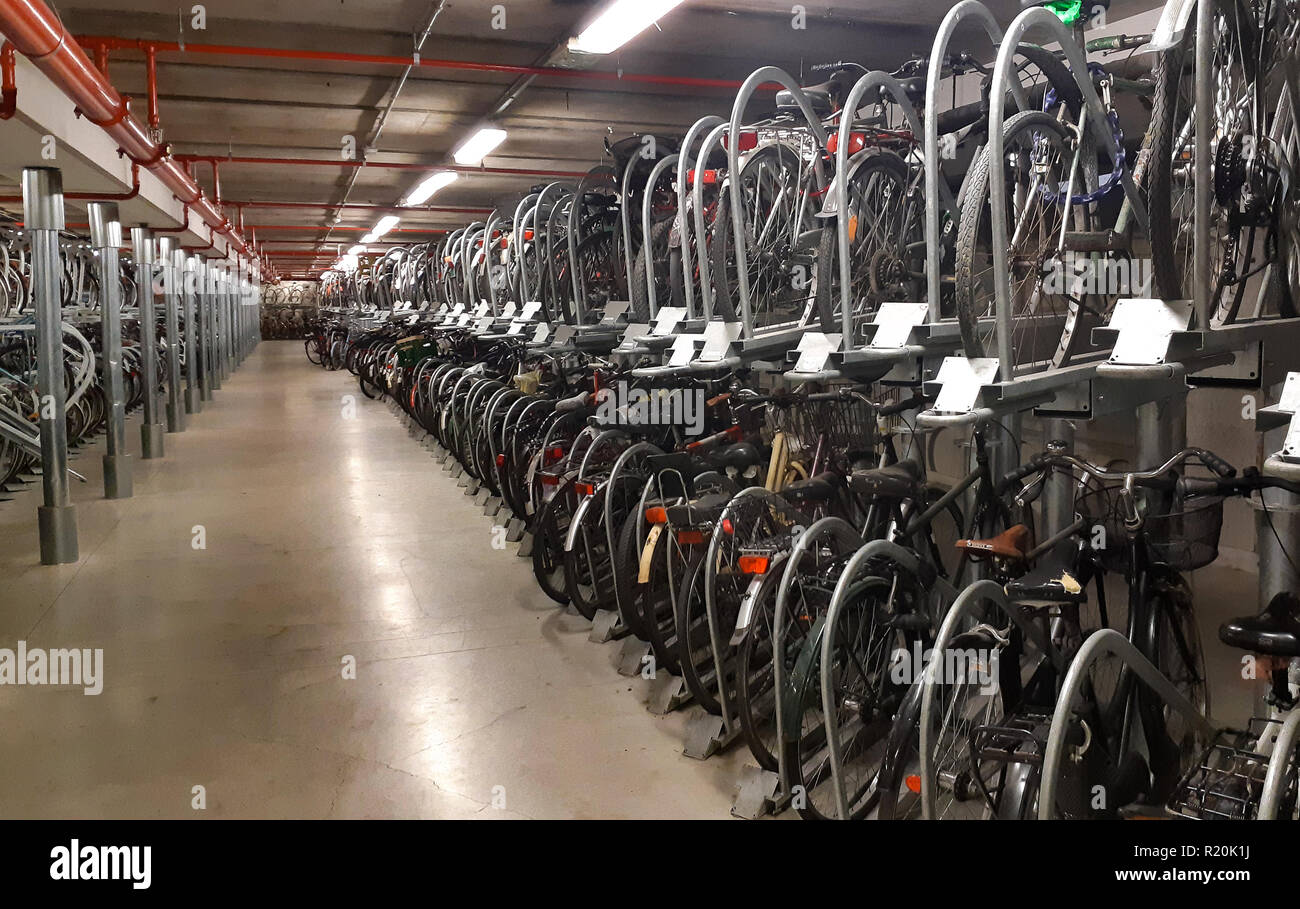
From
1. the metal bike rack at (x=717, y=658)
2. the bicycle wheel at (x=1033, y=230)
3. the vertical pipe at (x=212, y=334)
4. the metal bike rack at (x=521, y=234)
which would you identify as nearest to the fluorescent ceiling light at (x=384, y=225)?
the vertical pipe at (x=212, y=334)

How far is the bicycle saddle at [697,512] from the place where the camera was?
10.4 feet

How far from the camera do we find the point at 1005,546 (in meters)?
2.30

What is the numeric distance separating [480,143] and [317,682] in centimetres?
542

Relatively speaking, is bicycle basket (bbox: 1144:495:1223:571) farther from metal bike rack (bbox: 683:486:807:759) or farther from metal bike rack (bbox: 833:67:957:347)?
metal bike rack (bbox: 683:486:807:759)

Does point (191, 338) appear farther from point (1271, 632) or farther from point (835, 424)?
point (1271, 632)

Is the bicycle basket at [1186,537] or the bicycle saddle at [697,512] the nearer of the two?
the bicycle basket at [1186,537]

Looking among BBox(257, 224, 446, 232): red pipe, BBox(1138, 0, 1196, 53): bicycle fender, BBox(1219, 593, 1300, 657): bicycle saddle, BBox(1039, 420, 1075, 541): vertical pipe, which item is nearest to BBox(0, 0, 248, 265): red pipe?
BBox(1138, 0, 1196, 53): bicycle fender

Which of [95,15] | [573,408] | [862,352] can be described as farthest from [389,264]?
[862,352]

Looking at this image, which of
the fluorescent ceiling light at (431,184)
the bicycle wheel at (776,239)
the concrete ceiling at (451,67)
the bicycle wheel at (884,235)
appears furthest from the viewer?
the fluorescent ceiling light at (431,184)

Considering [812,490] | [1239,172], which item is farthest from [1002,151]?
[812,490]

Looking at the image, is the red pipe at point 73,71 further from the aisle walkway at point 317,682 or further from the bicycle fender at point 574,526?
the bicycle fender at point 574,526

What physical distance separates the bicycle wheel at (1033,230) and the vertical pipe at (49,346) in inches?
175

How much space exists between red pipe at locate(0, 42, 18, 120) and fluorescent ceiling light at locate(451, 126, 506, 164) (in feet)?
13.2

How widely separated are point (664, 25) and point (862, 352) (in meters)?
3.97
